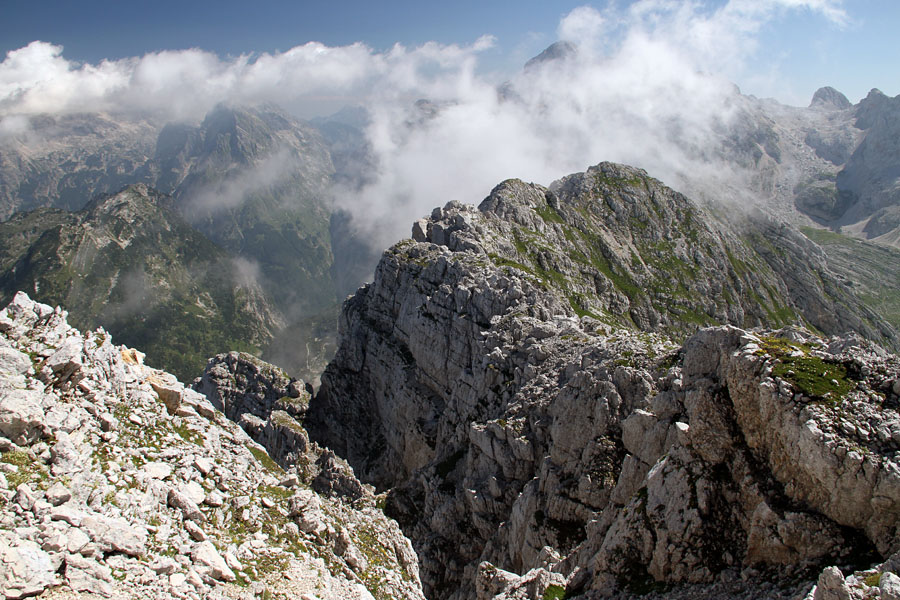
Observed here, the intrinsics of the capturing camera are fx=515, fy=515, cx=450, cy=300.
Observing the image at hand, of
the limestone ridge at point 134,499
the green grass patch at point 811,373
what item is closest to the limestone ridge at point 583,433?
the green grass patch at point 811,373

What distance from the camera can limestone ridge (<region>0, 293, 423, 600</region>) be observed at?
17.3 metres

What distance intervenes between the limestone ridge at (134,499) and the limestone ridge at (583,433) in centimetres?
1423

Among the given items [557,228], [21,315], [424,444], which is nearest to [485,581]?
[21,315]

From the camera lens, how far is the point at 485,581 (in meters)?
36.6

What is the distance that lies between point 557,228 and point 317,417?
9571cm

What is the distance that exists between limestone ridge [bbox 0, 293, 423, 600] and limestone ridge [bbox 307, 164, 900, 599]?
1423 cm

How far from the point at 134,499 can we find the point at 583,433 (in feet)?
125

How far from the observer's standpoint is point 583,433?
4919 centimetres

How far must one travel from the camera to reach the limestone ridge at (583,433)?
22453 mm

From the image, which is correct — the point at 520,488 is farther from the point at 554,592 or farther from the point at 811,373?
the point at 811,373

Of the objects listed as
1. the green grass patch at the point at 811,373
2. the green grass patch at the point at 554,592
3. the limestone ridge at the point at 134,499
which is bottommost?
the green grass patch at the point at 554,592

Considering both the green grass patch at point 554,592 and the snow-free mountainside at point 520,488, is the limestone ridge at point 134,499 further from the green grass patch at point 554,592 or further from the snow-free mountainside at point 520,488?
the green grass patch at point 554,592

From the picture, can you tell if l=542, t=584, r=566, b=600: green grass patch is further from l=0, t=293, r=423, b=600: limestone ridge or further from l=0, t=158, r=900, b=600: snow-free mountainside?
l=0, t=293, r=423, b=600: limestone ridge

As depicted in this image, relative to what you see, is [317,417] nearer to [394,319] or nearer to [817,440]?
[394,319]
